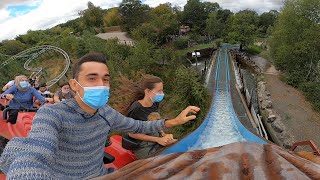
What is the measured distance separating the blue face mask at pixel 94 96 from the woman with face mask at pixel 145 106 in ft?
3.57

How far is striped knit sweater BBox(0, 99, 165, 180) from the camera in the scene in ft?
3.83

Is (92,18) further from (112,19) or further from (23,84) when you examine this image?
(23,84)

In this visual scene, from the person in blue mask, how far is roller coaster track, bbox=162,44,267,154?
2.74 m

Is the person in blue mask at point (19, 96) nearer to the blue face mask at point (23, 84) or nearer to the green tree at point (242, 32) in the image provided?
the blue face mask at point (23, 84)

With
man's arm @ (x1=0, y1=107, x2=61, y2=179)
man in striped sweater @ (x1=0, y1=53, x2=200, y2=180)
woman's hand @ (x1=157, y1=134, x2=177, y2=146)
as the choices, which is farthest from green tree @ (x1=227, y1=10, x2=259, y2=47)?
man's arm @ (x1=0, y1=107, x2=61, y2=179)

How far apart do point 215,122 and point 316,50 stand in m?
16.1

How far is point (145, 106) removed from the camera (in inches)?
125

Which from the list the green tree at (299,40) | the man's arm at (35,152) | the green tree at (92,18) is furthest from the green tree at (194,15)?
the man's arm at (35,152)

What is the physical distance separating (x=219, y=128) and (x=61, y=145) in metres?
5.65

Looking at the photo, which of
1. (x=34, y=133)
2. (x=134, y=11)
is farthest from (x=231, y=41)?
(x=34, y=133)

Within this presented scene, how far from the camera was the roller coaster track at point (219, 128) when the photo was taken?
365cm

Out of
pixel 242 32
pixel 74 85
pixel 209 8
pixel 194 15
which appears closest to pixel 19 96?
pixel 74 85

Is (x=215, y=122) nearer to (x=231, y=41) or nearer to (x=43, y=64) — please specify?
(x=43, y=64)

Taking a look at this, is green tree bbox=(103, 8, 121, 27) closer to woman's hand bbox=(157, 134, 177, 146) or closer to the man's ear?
woman's hand bbox=(157, 134, 177, 146)
